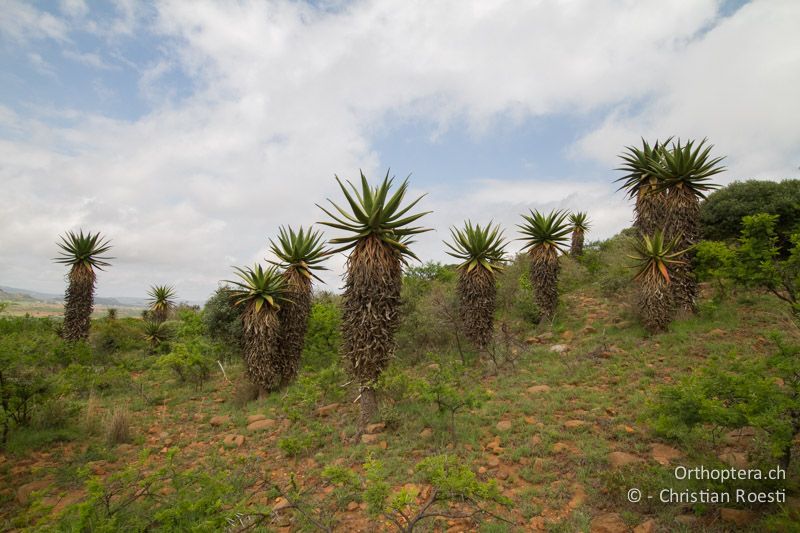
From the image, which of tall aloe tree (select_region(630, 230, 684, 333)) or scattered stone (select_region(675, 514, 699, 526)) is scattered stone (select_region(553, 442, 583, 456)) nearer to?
scattered stone (select_region(675, 514, 699, 526))

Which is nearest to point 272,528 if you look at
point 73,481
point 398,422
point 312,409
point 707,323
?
point 398,422

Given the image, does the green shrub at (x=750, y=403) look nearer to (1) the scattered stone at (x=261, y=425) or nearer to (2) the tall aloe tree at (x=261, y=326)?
(1) the scattered stone at (x=261, y=425)

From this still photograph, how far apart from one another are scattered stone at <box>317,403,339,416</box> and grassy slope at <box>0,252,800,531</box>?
0.13 metres

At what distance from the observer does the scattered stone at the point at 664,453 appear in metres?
5.66

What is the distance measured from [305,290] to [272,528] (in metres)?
8.00

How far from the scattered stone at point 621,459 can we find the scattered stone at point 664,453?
0.27 m

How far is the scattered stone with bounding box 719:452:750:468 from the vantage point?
4.93 meters

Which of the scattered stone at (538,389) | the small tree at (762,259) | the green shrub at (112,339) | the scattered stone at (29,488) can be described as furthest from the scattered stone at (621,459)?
the green shrub at (112,339)

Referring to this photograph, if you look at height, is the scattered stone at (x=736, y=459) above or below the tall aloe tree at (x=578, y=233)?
below

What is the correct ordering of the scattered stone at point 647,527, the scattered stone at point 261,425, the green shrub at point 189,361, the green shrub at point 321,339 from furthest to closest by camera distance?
the green shrub at point 321,339
the green shrub at point 189,361
the scattered stone at point 261,425
the scattered stone at point 647,527

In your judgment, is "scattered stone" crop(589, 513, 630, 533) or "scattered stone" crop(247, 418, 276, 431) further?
"scattered stone" crop(247, 418, 276, 431)

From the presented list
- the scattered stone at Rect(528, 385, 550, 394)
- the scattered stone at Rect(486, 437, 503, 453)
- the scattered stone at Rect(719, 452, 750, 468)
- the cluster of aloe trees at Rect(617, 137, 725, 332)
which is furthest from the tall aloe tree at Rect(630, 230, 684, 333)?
the scattered stone at Rect(486, 437, 503, 453)

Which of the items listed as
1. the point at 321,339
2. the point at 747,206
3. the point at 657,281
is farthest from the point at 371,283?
the point at 747,206

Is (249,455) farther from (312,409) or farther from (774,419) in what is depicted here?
(774,419)
